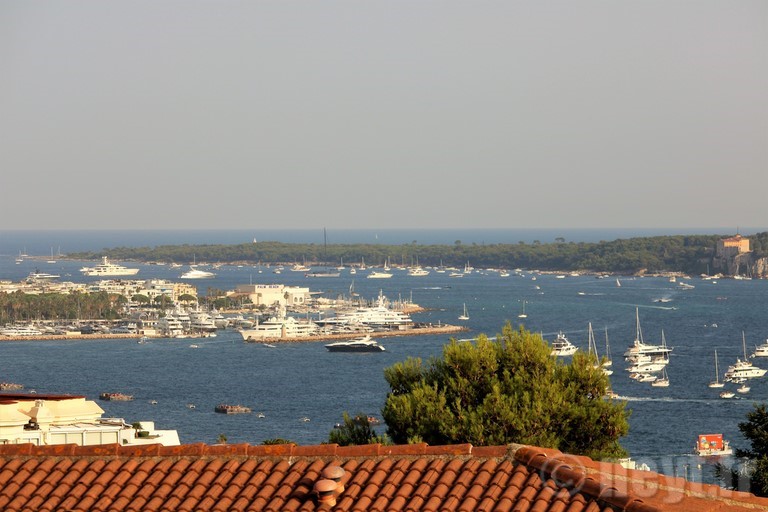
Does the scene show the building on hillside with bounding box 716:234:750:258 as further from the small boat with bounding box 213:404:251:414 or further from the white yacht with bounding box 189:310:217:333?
the small boat with bounding box 213:404:251:414

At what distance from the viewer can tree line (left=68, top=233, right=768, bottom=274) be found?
12456 centimetres

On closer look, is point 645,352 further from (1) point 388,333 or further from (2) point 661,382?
(1) point 388,333

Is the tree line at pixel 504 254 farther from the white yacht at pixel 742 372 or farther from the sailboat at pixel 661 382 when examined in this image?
the sailboat at pixel 661 382

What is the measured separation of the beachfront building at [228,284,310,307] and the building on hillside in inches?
1919

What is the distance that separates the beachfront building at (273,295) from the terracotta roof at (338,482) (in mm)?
80590

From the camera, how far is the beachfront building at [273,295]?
3450 inches

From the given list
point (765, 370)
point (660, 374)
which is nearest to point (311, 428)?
point (660, 374)

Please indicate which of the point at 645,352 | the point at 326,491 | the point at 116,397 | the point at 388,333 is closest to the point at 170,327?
the point at 388,333

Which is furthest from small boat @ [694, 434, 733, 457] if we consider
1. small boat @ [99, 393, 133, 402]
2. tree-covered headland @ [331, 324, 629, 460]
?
small boat @ [99, 393, 133, 402]

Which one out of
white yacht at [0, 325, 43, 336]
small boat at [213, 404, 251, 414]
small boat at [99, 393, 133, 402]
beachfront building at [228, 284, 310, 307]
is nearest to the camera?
small boat at [213, 404, 251, 414]

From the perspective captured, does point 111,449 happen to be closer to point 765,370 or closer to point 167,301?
point 765,370

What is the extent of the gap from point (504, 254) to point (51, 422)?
13046cm

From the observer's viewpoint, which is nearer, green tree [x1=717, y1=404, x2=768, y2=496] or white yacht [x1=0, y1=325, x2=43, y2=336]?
green tree [x1=717, y1=404, x2=768, y2=496]

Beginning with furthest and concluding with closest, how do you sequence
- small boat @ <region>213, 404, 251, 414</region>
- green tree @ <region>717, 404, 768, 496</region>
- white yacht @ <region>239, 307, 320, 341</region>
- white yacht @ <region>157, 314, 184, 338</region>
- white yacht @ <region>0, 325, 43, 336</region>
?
white yacht @ <region>157, 314, 184, 338</region>
white yacht @ <region>0, 325, 43, 336</region>
white yacht @ <region>239, 307, 320, 341</region>
small boat @ <region>213, 404, 251, 414</region>
green tree @ <region>717, 404, 768, 496</region>
